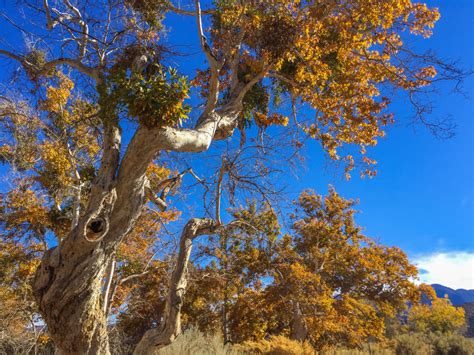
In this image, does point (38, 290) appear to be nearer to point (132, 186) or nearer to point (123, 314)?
point (132, 186)

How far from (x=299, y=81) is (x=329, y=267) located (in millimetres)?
12978

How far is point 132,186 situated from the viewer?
3.55 metres

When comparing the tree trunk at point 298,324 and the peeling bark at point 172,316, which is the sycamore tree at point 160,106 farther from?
the tree trunk at point 298,324

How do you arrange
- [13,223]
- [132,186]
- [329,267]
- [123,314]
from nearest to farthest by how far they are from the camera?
[132,186] < [13,223] < [123,314] < [329,267]

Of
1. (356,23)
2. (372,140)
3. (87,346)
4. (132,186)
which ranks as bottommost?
(87,346)

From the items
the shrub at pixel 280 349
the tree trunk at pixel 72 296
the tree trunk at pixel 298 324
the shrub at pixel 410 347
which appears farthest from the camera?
the shrub at pixel 410 347

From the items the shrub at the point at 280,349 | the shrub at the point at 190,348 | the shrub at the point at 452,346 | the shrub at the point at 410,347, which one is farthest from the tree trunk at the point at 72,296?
the shrub at the point at 452,346

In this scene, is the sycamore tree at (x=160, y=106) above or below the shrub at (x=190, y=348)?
above

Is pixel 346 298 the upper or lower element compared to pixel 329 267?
lower

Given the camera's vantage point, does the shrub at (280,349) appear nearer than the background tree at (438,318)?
Yes

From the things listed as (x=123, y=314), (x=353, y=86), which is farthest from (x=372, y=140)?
(x=123, y=314)

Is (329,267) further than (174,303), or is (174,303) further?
(329,267)

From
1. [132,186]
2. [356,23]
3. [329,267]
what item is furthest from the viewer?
[329,267]

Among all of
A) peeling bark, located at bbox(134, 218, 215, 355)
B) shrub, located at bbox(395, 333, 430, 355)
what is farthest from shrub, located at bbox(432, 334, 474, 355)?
peeling bark, located at bbox(134, 218, 215, 355)
